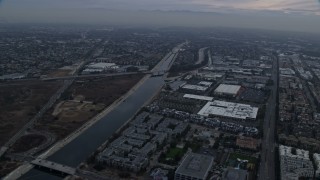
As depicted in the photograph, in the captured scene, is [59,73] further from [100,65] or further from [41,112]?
[41,112]

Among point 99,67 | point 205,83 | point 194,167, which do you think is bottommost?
point 194,167

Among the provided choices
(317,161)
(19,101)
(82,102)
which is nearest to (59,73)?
(19,101)

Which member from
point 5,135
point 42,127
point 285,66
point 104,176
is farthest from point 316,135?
point 285,66

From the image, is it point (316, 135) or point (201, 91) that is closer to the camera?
point (316, 135)

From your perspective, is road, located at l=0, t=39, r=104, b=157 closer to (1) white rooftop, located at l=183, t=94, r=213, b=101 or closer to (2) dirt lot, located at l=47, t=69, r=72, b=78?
(2) dirt lot, located at l=47, t=69, r=72, b=78

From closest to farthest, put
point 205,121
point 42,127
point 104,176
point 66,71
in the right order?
point 104,176, point 42,127, point 205,121, point 66,71

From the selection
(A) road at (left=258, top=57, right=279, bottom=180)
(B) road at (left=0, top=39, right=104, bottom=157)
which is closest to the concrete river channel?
(B) road at (left=0, top=39, right=104, bottom=157)

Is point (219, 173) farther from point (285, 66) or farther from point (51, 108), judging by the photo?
point (285, 66)

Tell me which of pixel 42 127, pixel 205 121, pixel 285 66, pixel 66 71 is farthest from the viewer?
pixel 285 66
